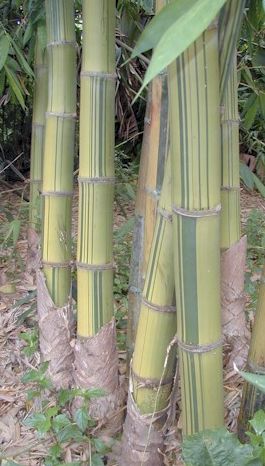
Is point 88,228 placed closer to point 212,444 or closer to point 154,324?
point 154,324

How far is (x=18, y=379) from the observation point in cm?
113

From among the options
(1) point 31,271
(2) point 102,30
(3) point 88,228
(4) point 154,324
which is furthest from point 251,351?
(1) point 31,271

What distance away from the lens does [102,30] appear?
30.6 inches

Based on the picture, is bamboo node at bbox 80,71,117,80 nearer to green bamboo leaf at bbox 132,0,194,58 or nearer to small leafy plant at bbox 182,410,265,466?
green bamboo leaf at bbox 132,0,194,58

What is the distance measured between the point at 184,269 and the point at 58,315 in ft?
1.33

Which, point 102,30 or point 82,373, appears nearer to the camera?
point 102,30

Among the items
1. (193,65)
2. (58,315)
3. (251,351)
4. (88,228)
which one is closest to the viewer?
(193,65)

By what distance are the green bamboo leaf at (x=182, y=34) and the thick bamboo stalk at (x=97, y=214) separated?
46 centimetres

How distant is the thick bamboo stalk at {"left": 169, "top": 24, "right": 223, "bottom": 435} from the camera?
0.57 metres

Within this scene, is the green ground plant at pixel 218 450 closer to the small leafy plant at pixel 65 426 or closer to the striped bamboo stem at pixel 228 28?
the small leafy plant at pixel 65 426

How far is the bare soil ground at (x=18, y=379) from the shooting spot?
93 centimetres

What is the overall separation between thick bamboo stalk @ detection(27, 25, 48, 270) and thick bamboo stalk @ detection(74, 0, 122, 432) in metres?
0.52

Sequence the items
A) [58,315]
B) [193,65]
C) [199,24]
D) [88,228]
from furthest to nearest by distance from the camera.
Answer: [58,315] < [88,228] < [193,65] < [199,24]

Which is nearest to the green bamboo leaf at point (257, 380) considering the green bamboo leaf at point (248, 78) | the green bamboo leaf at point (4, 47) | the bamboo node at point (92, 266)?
the bamboo node at point (92, 266)
